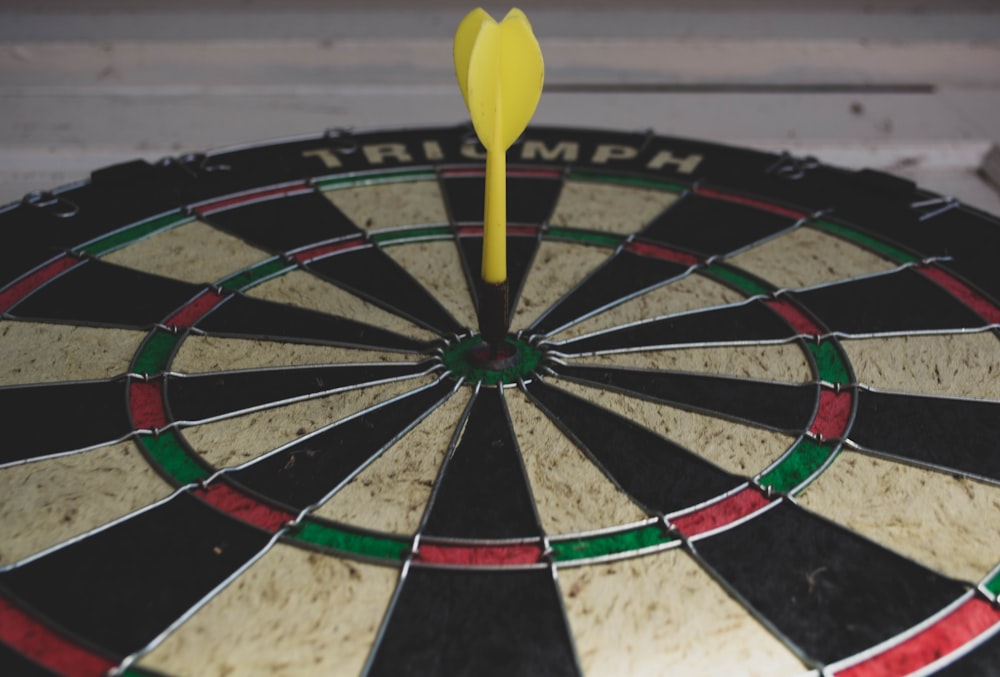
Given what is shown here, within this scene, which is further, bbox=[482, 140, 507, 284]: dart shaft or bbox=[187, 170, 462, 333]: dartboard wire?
bbox=[187, 170, 462, 333]: dartboard wire

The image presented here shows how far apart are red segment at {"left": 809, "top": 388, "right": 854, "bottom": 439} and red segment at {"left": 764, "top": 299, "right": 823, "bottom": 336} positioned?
0.15 meters

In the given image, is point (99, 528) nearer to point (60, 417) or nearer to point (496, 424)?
point (60, 417)

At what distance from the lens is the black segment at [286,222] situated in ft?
5.45

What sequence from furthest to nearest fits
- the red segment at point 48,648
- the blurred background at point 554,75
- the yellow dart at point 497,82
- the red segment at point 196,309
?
1. the blurred background at point 554,75
2. the red segment at point 196,309
3. the yellow dart at point 497,82
4. the red segment at point 48,648

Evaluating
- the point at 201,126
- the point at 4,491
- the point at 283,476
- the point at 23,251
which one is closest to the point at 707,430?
the point at 283,476

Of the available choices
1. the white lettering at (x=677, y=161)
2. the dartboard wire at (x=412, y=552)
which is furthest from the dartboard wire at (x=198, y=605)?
the white lettering at (x=677, y=161)

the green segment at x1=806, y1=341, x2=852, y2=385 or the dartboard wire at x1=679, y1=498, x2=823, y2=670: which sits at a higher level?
the green segment at x1=806, y1=341, x2=852, y2=385

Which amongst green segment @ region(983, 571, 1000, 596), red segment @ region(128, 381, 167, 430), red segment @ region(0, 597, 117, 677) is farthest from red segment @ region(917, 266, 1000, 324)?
red segment @ region(0, 597, 117, 677)

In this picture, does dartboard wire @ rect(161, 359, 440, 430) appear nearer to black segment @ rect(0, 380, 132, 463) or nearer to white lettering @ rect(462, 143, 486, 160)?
black segment @ rect(0, 380, 132, 463)

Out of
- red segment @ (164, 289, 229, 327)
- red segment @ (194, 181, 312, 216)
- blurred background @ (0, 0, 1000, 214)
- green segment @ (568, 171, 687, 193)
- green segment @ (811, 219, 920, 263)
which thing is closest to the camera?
red segment @ (164, 289, 229, 327)

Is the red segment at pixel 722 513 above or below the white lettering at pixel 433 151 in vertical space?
below

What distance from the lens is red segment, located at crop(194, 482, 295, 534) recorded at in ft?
3.51

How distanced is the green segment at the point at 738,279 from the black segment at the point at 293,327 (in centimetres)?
47

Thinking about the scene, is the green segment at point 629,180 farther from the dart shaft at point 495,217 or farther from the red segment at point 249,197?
the dart shaft at point 495,217
